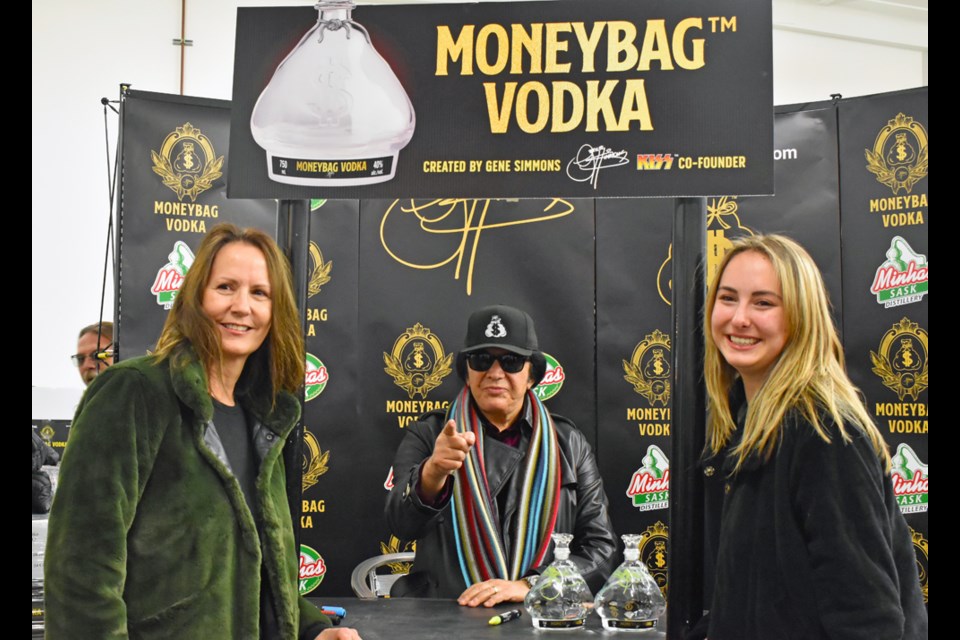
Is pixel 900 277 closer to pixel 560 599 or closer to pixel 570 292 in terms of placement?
pixel 570 292

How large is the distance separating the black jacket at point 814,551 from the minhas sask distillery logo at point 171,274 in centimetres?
272

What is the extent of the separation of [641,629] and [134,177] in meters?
2.87

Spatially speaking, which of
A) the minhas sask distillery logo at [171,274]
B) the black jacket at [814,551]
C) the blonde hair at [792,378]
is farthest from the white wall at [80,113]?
the black jacket at [814,551]

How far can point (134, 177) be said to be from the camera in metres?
3.84

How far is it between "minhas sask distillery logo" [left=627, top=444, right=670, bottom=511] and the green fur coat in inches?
98.2

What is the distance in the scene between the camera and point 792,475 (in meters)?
1.72

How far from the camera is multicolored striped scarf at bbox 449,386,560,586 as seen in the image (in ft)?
10.8

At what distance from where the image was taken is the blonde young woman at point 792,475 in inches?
64.1

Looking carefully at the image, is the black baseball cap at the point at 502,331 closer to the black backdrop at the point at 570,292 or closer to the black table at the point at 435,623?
the black backdrop at the point at 570,292

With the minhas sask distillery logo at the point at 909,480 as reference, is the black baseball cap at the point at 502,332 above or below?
above
